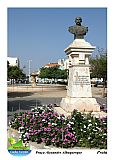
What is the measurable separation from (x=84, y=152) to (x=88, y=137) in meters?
0.65

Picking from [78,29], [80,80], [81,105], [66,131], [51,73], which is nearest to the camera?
[66,131]

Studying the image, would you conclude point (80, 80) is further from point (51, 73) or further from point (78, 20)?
point (51, 73)

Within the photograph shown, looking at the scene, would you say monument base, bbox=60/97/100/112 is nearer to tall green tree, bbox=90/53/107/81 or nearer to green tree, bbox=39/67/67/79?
tall green tree, bbox=90/53/107/81

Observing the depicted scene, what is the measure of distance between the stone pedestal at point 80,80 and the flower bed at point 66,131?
1091mm

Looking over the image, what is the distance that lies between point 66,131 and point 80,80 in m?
2.56

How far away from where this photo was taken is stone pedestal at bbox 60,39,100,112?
762 centimetres

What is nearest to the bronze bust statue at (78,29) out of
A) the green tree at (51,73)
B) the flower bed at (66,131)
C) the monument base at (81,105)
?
the monument base at (81,105)

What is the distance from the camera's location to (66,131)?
5.35m

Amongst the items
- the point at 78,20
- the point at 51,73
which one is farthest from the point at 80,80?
the point at 51,73

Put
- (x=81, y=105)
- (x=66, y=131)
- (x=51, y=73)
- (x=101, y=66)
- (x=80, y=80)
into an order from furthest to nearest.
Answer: (x=51, y=73) < (x=101, y=66) < (x=80, y=80) < (x=81, y=105) < (x=66, y=131)

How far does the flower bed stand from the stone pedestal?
Result: 43.0 inches

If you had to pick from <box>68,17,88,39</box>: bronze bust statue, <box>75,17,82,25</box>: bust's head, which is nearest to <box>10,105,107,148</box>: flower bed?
<box>68,17,88,39</box>: bronze bust statue

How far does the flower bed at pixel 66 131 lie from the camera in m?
5.15
